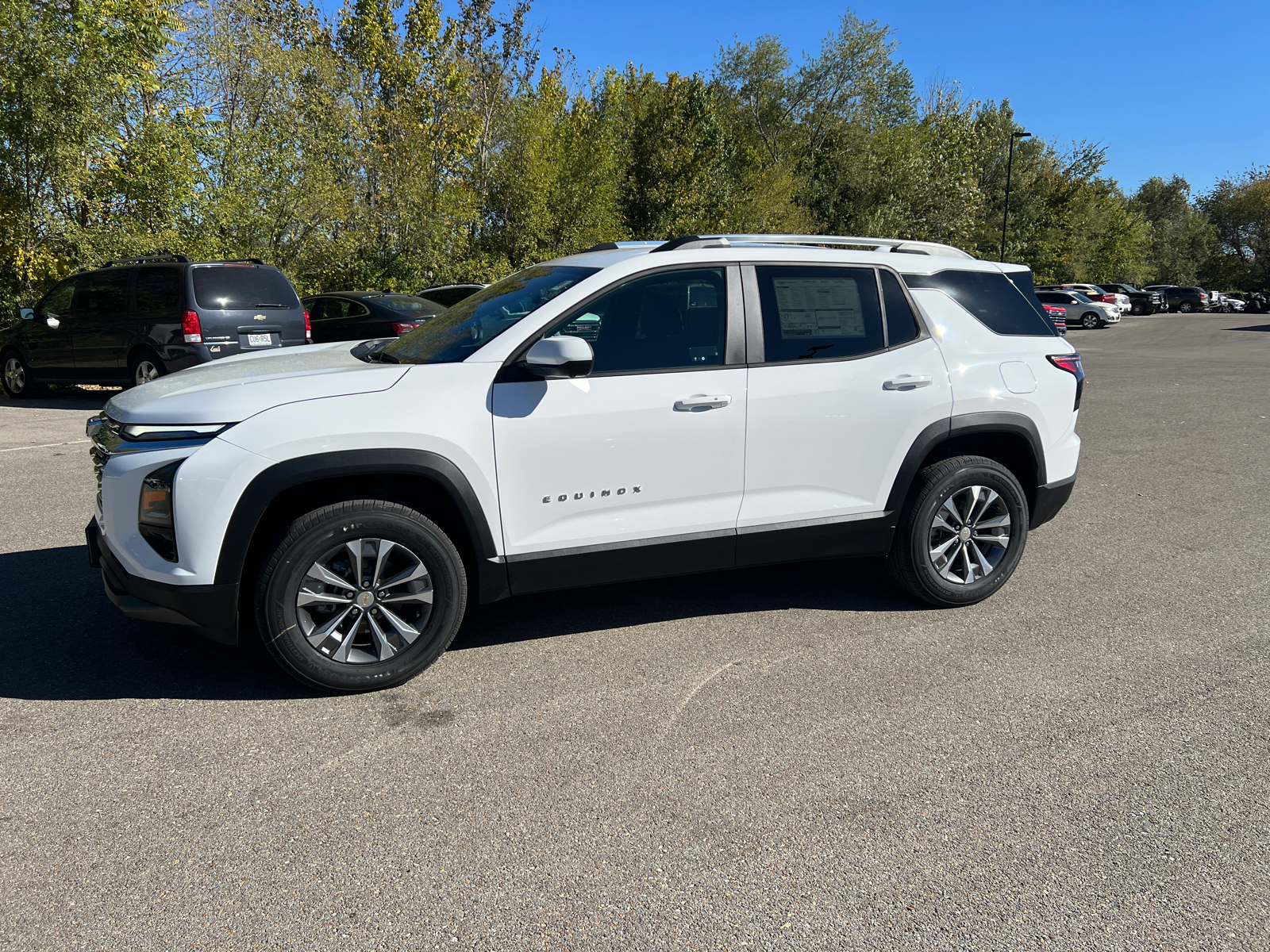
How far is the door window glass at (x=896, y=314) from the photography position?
4484mm

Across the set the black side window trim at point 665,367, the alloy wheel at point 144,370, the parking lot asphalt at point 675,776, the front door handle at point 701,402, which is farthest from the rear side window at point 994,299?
the alloy wheel at point 144,370

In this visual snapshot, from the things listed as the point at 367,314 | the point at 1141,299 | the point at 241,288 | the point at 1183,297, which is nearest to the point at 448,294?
the point at 367,314

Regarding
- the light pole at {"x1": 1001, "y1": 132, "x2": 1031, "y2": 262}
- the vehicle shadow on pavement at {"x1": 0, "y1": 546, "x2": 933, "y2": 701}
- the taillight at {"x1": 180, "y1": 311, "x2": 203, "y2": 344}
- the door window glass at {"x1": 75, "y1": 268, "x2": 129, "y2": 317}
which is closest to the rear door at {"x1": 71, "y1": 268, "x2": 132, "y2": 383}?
the door window glass at {"x1": 75, "y1": 268, "x2": 129, "y2": 317}

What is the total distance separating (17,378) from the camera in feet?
45.1

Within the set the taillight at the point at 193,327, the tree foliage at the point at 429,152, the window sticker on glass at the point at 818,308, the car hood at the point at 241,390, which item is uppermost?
the tree foliage at the point at 429,152

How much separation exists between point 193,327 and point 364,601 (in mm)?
9149

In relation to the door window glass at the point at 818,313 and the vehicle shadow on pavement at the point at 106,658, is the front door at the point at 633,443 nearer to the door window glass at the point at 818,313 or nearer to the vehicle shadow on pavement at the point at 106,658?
the door window glass at the point at 818,313

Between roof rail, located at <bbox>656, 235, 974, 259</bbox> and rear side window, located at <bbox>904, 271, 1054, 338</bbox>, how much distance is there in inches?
6.0

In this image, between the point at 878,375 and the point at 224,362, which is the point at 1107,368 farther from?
the point at 224,362

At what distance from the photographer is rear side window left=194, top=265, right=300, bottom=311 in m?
11.5

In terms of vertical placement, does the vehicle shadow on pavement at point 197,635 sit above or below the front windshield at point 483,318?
below

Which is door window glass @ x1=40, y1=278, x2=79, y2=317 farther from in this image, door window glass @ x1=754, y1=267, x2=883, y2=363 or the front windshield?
door window glass @ x1=754, y1=267, x2=883, y2=363

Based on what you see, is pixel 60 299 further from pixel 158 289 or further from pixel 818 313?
pixel 818 313

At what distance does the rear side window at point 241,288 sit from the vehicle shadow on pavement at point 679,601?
8580mm
